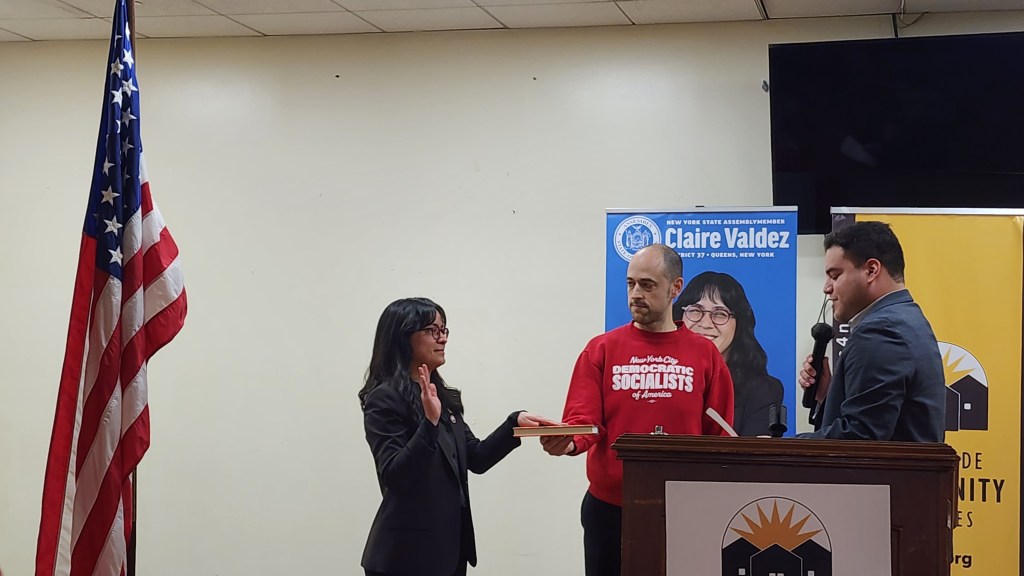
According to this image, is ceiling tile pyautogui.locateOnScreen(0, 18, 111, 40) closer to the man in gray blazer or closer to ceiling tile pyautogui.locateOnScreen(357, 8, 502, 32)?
ceiling tile pyautogui.locateOnScreen(357, 8, 502, 32)

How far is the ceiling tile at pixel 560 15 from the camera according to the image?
191 inches

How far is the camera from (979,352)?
4.42 m

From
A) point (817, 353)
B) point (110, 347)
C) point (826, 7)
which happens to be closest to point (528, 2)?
point (826, 7)

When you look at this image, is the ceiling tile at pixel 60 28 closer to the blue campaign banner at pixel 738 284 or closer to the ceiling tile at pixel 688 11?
the ceiling tile at pixel 688 11

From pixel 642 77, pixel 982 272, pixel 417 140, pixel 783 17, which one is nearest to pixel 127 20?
pixel 417 140

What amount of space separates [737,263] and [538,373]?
1.23m

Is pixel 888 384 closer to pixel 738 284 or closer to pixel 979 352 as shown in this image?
pixel 738 284

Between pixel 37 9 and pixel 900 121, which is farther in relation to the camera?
pixel 37 9

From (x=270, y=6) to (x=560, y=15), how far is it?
1.37 meters

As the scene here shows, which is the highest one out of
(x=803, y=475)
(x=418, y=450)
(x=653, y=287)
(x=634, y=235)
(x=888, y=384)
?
(x=634, y=235)

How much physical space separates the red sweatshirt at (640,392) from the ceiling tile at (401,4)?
1963mm

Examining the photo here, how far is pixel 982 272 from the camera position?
14.6 ft

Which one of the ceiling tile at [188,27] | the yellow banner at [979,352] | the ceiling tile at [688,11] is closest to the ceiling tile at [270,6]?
the ceiling tile at [188,27]

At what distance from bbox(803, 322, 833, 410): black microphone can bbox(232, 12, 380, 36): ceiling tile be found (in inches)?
114
